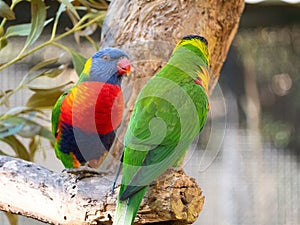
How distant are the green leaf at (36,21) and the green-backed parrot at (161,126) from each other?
44 cm

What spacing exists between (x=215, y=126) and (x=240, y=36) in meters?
0.71

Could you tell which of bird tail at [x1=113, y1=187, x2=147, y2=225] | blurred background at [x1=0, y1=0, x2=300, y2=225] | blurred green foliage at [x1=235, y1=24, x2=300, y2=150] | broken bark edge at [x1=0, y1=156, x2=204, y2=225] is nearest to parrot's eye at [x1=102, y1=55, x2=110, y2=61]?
broken bark edge at [x1=0, y1=156, x2=204, y2=225]

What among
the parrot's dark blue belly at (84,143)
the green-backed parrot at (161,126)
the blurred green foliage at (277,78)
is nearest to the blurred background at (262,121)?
the blurred green foliage at (277,78)

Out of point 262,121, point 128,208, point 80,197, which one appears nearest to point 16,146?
point 80,197

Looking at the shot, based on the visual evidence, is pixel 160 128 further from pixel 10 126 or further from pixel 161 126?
pixel 10 126

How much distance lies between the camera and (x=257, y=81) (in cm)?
177

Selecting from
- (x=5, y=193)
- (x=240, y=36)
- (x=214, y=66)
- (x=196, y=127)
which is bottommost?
(x=5, y=193)

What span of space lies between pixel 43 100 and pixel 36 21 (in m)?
0.21

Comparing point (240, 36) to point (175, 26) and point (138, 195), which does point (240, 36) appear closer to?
point (175, 26)

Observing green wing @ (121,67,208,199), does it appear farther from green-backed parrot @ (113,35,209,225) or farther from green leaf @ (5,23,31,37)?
green leaf @ (5,23,31,37)

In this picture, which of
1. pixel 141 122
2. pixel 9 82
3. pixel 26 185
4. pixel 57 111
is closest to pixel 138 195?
pixel 141 122

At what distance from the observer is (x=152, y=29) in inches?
44.6

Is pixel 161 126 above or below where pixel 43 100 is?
below

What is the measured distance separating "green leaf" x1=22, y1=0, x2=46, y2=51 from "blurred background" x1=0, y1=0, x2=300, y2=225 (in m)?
0.53
